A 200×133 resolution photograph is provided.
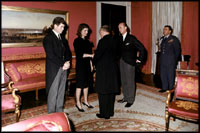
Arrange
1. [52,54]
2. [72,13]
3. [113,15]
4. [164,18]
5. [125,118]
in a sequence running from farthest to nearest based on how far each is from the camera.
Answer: [113,15], [164,18], [72,13], [125,118], [52,54]

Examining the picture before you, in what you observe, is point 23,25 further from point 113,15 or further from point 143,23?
point 143,23

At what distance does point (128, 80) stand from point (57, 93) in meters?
1.54

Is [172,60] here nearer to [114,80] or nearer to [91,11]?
[114,80]

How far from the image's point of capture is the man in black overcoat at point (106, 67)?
3.00 metres

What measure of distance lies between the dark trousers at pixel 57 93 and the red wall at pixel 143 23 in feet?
17.6

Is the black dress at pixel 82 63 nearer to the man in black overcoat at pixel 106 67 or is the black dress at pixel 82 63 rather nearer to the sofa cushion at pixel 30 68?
the man in black overcoat at pixel 106 67

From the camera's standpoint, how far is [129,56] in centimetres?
372

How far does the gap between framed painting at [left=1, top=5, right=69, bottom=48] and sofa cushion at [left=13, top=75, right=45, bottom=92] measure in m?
1.12

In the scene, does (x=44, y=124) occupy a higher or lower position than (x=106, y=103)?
higher

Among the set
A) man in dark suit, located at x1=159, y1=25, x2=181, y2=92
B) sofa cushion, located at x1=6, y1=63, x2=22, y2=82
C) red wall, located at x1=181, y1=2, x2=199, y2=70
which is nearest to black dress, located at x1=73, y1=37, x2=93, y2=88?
sofa cushion, located at x1=6, y1=63, x2=22, y2=82

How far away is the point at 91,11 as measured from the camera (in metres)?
6.39

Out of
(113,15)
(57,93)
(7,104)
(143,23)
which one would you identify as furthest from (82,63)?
(143,23)

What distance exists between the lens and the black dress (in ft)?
11.3

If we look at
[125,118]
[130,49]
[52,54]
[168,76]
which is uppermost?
[130,49]
